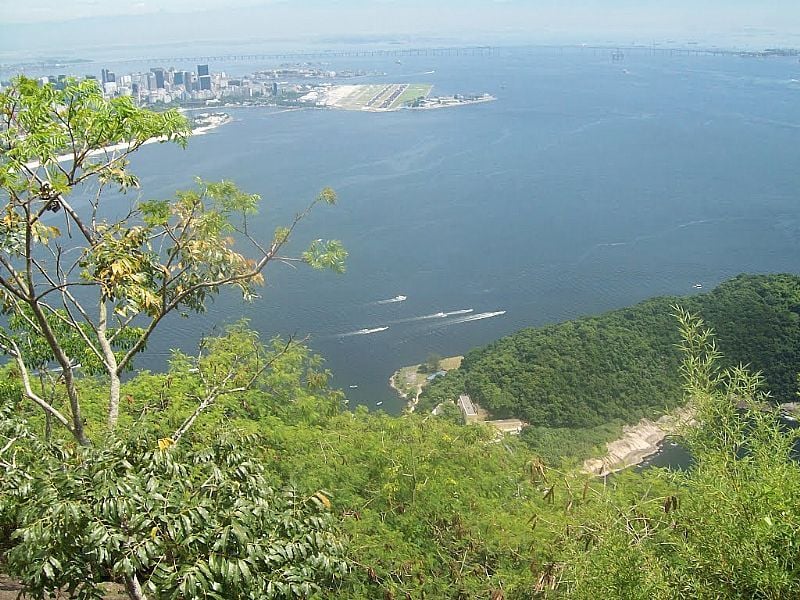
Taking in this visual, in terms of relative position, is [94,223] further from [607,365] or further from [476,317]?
[476,317]

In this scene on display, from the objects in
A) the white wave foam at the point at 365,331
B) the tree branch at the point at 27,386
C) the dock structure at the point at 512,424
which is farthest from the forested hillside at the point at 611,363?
the tree branch at the point at 27,386

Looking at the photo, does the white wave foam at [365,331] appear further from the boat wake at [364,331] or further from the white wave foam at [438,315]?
the white wave foam at [438,315]

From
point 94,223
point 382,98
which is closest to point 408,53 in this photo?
point 382,98

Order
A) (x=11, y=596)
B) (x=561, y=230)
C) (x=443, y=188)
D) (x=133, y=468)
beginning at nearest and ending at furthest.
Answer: (x=133, y=468)
(x=11, y=596)
(x=561, y=230)
(x=443, y=188)

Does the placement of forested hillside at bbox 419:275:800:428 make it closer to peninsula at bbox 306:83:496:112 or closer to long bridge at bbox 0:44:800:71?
peninsula at bbox 306:83:496:112

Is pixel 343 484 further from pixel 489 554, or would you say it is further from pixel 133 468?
pixel 133 468

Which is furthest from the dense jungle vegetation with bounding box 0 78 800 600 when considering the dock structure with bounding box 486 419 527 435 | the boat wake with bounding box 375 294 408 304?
the boat wake with bounding box 375 294 408 304

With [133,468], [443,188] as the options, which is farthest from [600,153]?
[133,468]
